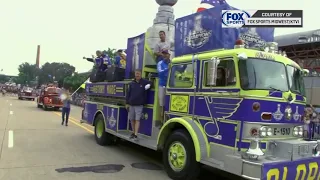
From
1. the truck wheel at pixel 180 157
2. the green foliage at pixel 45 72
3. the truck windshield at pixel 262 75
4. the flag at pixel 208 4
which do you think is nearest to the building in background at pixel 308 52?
the flag at pixel 208 4

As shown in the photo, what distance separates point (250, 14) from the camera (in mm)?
6484

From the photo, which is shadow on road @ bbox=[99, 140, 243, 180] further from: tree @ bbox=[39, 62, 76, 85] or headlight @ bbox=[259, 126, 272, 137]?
tree @ bbox=[39, 62, 76, 85]

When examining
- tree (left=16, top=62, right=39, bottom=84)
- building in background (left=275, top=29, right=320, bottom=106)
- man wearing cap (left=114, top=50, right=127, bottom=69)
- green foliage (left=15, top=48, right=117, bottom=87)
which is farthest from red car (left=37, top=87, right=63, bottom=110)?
tree (left=16, top=62, right=39, bottom=84)

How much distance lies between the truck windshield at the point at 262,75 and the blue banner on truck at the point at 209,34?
84 centimetres

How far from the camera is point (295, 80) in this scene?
6066mm

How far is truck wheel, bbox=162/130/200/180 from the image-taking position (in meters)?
5.99

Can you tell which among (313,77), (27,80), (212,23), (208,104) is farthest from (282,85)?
(27,80)

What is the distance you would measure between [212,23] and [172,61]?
3.90 feet

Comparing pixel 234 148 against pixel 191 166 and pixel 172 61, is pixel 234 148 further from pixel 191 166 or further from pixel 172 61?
pixel 172 61

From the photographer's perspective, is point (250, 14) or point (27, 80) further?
point (27, 80)

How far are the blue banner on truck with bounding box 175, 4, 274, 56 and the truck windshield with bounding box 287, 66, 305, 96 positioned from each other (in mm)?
935

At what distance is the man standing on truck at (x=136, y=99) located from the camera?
784 centimetres

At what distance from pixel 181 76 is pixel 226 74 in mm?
1264

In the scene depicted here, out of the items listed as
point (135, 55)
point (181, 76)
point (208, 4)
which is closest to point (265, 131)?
point (181, 76)
